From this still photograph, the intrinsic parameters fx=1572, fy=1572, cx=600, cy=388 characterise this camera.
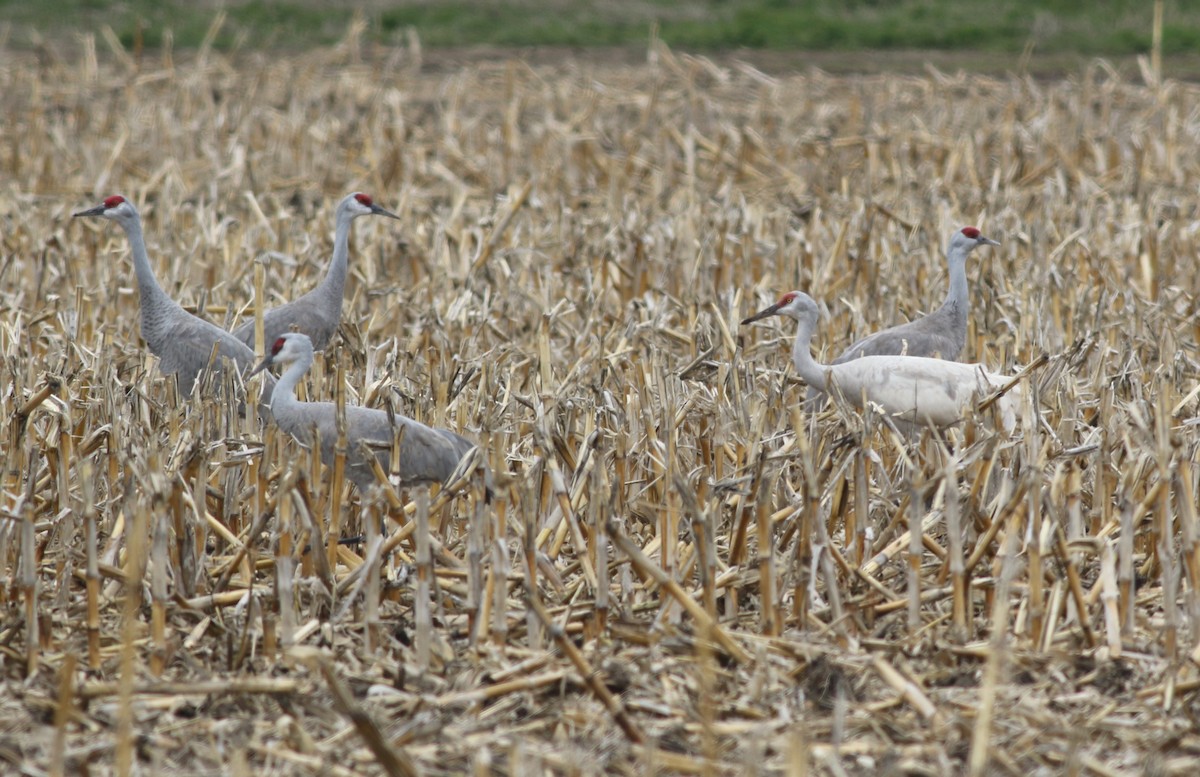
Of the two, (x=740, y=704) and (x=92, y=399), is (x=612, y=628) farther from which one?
(x=92, y=399)

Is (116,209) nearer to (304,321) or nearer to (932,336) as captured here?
(304,321)

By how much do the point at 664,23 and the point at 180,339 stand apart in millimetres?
15746

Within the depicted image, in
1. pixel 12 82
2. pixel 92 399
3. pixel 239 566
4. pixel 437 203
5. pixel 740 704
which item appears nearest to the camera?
pixel 740 704

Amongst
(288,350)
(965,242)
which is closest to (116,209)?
(288,350)

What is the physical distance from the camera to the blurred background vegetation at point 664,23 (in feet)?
62.2

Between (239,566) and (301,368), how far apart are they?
1.05 metres

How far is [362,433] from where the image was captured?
488 cm

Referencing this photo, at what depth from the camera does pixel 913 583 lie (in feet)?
12.7

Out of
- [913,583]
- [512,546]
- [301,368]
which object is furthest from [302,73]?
[913,583]

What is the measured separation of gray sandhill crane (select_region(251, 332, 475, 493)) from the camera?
15.5 feet

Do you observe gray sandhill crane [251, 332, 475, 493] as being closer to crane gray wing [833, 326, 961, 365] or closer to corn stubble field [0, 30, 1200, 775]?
corn stubble field [0, 30, 1200, 775]

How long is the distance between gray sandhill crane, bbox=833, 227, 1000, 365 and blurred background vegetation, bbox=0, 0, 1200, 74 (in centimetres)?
1270

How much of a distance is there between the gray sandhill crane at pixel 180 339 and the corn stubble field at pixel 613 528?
39 cm

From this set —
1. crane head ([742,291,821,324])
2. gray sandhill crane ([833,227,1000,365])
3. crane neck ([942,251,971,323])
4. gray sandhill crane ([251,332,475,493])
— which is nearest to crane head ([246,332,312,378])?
gray sandhill crane ([251,332,475,493])
